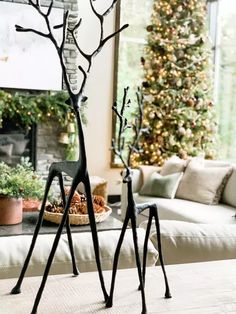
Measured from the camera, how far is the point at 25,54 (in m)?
5.84

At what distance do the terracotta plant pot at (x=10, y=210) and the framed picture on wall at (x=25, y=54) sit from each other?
10.2 feet

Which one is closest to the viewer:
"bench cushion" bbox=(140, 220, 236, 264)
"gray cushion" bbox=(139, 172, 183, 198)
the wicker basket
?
"bench cushion" bbox=(140, 220, 236, 264)

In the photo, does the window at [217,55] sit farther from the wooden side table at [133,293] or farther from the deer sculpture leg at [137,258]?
the deer sculpture leg at [137,258]

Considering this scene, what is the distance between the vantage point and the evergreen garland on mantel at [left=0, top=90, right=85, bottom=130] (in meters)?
5.61

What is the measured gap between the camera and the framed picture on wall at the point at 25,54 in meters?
5.76

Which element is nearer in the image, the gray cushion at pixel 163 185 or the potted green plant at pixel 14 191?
the potted green plant at pixel 14 191

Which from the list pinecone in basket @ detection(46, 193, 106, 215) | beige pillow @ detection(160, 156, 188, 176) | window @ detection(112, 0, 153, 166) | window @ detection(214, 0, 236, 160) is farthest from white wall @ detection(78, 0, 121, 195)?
pinecone in basket @ detection(46, 193, 106, 215)

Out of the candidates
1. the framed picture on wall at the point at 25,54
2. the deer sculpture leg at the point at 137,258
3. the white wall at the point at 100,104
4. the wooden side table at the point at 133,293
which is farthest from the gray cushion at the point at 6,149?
the deer sculpture leg at the point at 137,258

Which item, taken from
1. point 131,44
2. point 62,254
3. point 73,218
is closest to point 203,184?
point 73,218

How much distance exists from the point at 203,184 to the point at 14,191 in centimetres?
233

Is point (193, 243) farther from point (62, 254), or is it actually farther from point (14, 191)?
point (14, 191)

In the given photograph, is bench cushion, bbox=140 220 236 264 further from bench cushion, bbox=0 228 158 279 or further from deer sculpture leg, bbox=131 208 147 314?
deer sculpture leg, bbox=131 208 147 314

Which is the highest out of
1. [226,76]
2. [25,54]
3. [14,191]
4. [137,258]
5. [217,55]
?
[217,55]

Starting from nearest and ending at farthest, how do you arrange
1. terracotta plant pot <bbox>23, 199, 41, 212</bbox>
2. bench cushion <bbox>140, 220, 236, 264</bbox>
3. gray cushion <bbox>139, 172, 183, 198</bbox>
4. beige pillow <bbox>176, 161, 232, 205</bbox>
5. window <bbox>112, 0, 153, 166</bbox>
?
1. bench cushion <bbox>140, 220, 236, 264</bbox>
2. terracotta plant pot <bbox>23, 199, 41, 212</bbox>
3. beige pillow <bbox>176, 161, 232, 205</bbox>
4. gray cushion <bbox>139, 172, 183, 198</bbox>
5. window <bbox>112, 0, 153, 166</bbox>
